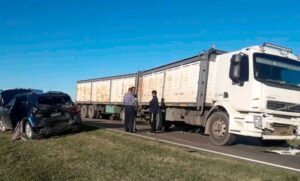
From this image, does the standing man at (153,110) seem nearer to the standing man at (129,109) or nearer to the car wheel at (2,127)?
the standing man at (129,109)

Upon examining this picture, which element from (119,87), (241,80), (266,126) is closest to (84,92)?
(119,87)

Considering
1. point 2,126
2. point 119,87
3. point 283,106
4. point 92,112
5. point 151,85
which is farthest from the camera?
point 92,112

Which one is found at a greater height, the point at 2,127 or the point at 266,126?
the point at 266,126

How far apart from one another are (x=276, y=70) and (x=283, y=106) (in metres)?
1.09

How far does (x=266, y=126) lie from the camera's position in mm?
11141

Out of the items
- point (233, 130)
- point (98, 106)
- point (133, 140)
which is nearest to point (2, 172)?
point (133, 140)

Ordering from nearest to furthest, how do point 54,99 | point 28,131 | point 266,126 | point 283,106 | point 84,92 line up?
point 266,126
point 283,106
point 28,131
point 54,99
point 84,92

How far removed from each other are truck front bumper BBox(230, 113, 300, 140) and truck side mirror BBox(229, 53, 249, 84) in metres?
1.08

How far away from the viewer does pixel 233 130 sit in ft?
38.6

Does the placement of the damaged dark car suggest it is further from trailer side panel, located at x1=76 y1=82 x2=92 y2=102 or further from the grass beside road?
trailer side panel, located at x1=76 y1=82 x2=92 y2=102

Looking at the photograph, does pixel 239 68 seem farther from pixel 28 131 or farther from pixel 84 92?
pixel 84 92

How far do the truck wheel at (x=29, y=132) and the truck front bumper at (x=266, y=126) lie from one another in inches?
254

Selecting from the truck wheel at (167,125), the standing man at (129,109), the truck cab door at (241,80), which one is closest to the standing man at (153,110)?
the standing man at (129,109)

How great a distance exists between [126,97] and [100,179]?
29.1 feet
